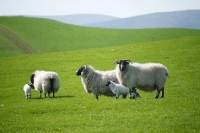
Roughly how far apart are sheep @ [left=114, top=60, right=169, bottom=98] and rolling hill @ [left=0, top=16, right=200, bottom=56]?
53097mm

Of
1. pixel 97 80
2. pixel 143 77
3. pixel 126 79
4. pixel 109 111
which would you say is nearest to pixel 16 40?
pixel 97 80

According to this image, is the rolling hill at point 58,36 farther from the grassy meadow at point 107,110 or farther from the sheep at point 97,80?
the sheep at point 97,80

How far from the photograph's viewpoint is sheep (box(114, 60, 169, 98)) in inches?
794

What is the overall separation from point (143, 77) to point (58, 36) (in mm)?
68416

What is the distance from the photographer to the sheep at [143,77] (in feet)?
66.2

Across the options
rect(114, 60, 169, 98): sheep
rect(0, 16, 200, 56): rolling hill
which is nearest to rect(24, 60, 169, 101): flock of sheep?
rect(114, 60, 169, 98): sheep

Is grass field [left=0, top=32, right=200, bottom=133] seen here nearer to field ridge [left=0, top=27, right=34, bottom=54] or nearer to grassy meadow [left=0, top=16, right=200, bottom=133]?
grassy meadow [left=0, top=16, right=200, bottom=133]

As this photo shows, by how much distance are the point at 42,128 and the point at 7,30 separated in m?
74.7

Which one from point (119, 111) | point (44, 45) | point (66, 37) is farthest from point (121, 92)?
point (66, 37)

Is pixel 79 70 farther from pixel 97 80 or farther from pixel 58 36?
pixel 58 36

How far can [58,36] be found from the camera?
285 feet

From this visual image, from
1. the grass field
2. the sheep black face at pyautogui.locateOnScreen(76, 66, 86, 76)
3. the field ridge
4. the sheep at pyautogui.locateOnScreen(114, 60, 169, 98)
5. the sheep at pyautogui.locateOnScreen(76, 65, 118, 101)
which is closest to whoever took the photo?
the grass field

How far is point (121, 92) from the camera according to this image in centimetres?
2045

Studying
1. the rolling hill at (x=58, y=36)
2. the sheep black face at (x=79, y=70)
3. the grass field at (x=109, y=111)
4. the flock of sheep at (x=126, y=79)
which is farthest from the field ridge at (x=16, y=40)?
the flock of sheep at (x=126, y=79)
